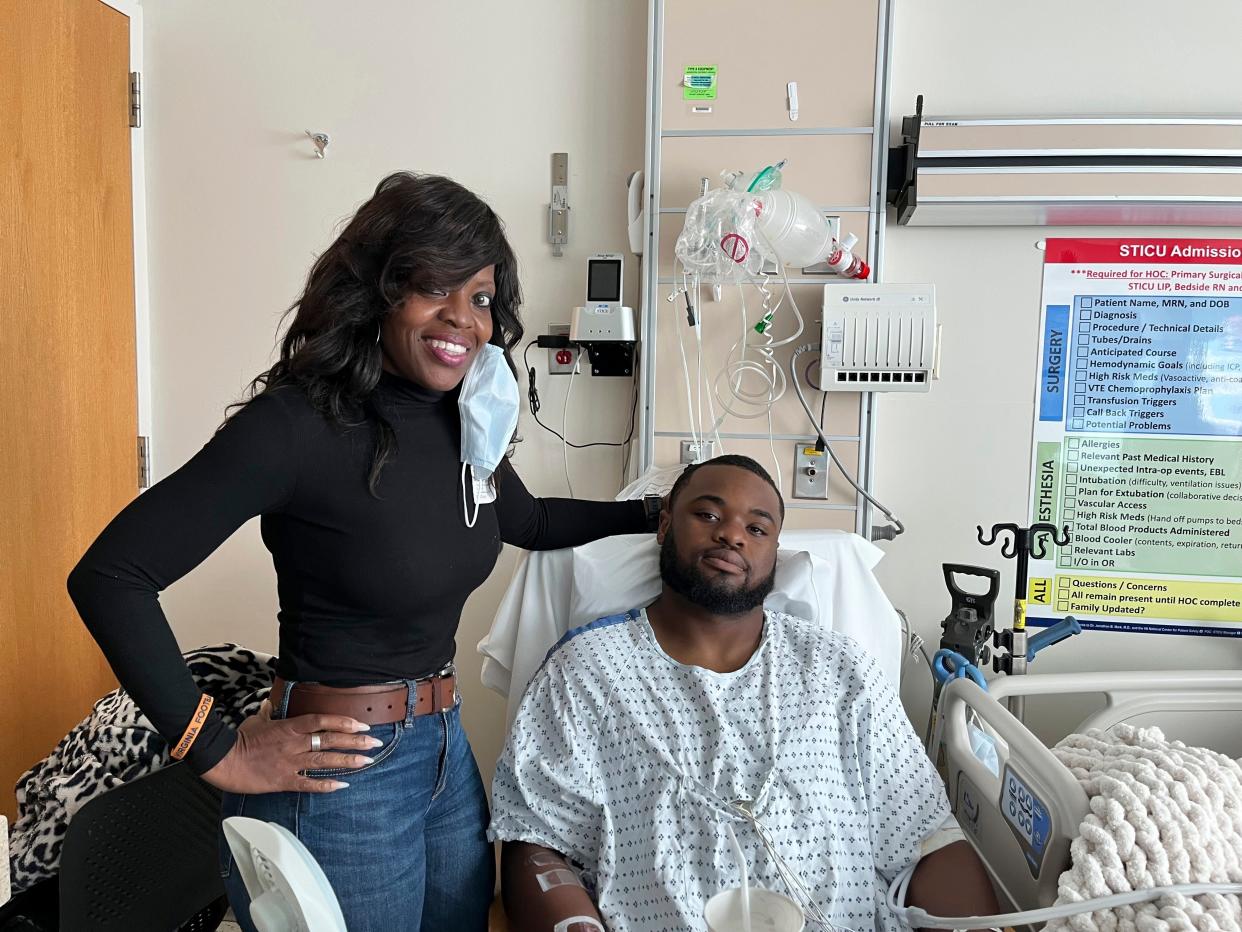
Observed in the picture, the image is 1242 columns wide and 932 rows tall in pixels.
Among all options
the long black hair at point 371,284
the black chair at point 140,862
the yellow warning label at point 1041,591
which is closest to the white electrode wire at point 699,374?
the yellow warning label at point 1041,591

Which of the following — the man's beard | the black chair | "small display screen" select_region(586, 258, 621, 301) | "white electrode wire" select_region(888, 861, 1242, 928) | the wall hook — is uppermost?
the wall hook

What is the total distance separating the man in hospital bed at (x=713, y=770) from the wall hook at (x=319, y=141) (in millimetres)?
1554

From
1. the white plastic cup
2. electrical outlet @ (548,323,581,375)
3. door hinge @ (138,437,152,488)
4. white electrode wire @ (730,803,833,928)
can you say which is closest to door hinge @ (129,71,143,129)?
door hinge @ (138,437,152,488)

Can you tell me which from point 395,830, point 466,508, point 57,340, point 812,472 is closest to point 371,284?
point 466,508

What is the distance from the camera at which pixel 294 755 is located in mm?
1138

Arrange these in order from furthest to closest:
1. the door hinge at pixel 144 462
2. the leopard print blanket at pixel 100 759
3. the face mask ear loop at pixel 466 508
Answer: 1. the door hinge at pixel 144 462
2. the leopard print blanket at pixel 100 759
3. the face mask ear loop at pixel 466 508

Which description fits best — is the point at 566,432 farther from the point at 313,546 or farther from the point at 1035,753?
the point at 1035,753

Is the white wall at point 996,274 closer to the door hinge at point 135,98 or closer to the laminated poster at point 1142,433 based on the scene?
the laminated poster at point 1142,433

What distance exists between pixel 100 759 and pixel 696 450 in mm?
1406

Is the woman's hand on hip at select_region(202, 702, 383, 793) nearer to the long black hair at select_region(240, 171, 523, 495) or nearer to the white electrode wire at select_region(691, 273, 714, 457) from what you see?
the long black hair at select_region(240, 171, 523, 495)

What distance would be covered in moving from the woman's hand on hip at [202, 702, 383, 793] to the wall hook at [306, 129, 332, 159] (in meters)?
1.76

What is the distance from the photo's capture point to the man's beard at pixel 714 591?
1511mm

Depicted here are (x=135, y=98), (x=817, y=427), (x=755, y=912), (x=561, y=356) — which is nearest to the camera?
(x=755, y=912)

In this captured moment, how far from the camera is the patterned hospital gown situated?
1.30 meters
